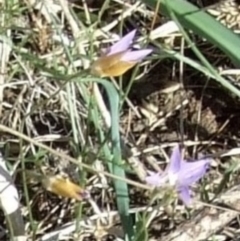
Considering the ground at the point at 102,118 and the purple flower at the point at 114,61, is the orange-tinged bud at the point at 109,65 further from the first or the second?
the ground at the point at 102,118

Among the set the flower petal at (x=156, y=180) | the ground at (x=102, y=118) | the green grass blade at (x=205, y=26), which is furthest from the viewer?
the ground at (x=102, y=118)

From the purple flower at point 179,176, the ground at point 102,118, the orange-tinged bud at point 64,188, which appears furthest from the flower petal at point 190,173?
the ground at point 102,118

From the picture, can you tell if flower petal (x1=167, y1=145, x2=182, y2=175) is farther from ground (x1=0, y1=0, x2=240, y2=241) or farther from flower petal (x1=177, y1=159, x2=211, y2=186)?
ground (x1=0, y1=0, x2=240, y2=241)

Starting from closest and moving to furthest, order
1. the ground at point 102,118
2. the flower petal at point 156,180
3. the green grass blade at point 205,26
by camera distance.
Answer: the flower petal at point 156,180 < the green grass blade at point 205,26 < the ground at point 102,118

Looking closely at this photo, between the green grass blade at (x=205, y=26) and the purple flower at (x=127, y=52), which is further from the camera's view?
the green grass blade at (x=205, y=26)

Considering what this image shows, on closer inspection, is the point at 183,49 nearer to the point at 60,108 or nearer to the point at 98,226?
the point at 60,108

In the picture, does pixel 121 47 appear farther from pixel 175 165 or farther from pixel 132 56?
pixel 175 165

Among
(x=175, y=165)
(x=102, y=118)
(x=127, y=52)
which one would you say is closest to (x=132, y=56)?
(x=127, y=52)
